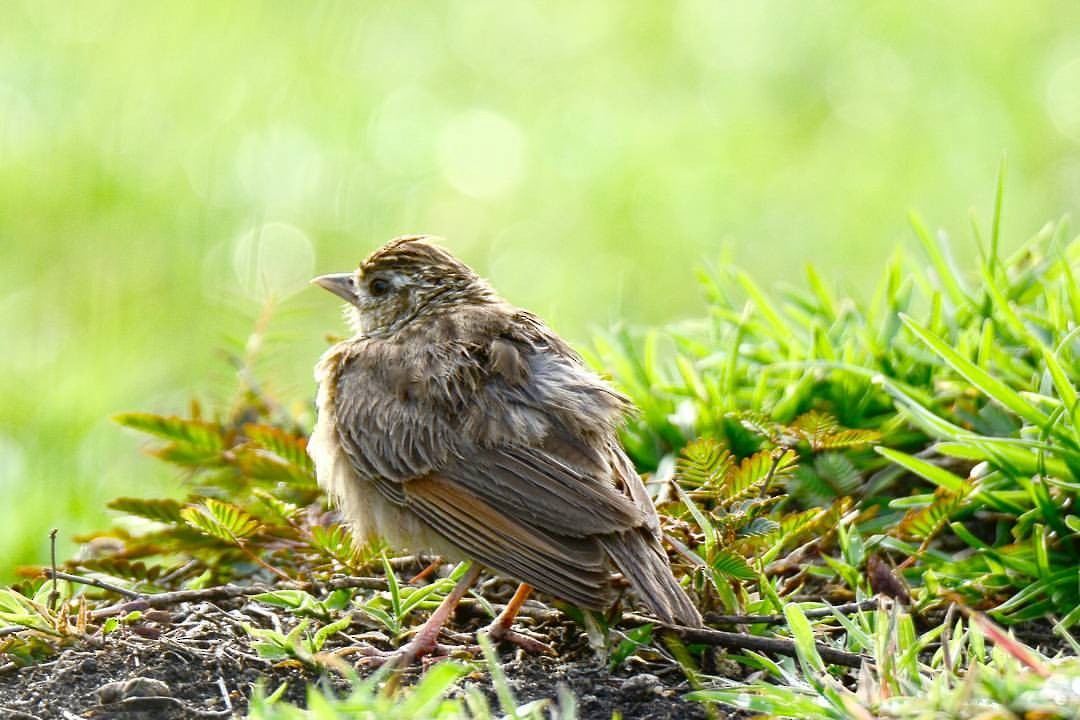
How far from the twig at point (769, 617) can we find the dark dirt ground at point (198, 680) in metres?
0.22

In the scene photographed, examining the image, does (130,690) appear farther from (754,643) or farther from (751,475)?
(751,475)

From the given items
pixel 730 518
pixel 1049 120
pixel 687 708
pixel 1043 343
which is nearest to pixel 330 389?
pixel 730 518

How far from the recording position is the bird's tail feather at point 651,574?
428 centimetres

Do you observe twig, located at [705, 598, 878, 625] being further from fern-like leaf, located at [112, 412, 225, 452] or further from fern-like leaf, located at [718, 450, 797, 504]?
fern-like leaf, located at [112, 412, 225, 452]

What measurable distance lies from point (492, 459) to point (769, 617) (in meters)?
0.98

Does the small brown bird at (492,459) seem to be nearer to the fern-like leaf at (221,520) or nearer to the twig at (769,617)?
Result: the twig at (769,617)

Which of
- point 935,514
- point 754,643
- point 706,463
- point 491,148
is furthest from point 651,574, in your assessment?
point 491,148

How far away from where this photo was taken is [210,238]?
31.5 ft

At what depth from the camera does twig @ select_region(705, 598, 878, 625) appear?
442 centimetres

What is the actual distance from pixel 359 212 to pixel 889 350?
16.1ft

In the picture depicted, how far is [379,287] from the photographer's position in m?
5.76

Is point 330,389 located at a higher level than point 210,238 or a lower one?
lower

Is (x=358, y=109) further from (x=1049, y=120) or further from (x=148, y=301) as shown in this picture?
(x=1049, y=120)

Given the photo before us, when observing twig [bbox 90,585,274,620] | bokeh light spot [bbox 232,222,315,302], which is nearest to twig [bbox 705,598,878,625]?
twig [bbox 90,585,274,620]
